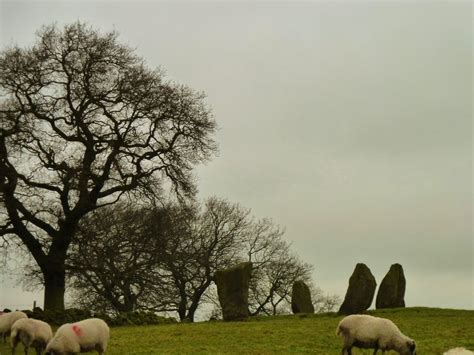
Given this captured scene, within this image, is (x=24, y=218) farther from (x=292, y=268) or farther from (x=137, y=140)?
(x=292, y=268)

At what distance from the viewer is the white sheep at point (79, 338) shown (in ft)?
58.8

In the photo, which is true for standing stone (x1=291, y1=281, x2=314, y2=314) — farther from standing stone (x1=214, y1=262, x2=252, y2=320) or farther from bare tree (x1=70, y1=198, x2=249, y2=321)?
bare tree (x1=70, y1=198, x2=249, y2=321)

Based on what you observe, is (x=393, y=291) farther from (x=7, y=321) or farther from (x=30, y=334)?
(x=30, y=334)

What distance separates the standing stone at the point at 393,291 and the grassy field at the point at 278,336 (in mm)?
2040

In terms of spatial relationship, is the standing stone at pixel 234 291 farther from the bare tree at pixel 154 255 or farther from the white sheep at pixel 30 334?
the white sheep at pixel 30 334

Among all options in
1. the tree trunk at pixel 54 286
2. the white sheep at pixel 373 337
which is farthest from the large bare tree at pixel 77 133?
the white sheep at pixel 373 337

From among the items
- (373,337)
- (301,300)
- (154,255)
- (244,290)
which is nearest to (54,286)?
(154,255)

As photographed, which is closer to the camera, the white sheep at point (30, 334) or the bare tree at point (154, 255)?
the white sheep at point (30, 334)

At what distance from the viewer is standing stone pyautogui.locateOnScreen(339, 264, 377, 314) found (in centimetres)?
3206

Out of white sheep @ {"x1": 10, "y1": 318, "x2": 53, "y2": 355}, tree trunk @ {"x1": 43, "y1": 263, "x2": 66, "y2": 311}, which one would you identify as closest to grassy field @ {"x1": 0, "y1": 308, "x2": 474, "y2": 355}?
white sheep @ {"x1": 10, "y1": 318, "x2": 53, "y2": 355}

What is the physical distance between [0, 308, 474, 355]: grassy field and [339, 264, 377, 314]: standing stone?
77 cm

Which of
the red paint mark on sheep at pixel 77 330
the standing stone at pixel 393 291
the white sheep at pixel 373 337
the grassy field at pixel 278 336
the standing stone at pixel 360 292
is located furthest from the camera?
the standing stone at pixel 393 291

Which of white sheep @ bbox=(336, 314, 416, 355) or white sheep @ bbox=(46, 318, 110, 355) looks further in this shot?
white sheep @ bbox=(336, 314, 416, 355)

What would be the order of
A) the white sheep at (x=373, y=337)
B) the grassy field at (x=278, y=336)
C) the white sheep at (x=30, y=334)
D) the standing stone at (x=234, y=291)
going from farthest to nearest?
the standing stone at (x=234, y=291) → the grassy field at (x=278, y=336) → the white sheep at (x=30, y=334) → the white sheep at (x=373, y=337)
